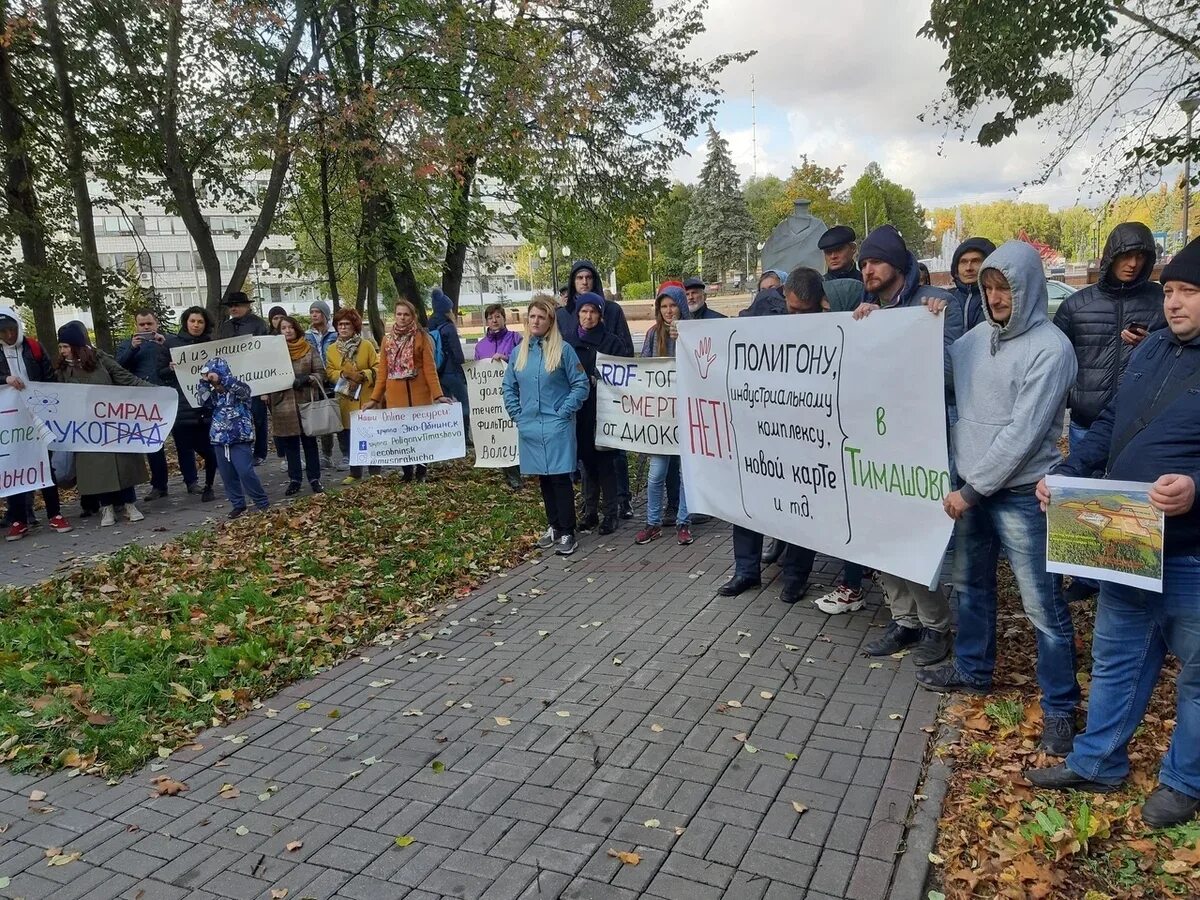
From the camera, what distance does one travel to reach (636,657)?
4996 mm

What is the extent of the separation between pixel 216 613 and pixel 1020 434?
5014mm

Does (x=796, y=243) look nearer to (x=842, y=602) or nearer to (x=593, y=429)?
(x=593, y=429)

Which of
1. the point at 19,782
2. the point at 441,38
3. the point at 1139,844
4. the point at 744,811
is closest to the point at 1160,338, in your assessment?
the point at 1139,844

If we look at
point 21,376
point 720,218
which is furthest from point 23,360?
point 720,218

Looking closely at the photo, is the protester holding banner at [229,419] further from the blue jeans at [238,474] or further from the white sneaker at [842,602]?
the white sneaker at [842,602]

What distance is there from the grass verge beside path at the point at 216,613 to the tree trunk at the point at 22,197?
5.81 meters

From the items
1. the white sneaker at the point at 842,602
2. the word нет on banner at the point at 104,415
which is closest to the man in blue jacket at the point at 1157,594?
the white sneaker at the point at 842,602

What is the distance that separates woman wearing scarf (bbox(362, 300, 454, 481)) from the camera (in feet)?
29.8

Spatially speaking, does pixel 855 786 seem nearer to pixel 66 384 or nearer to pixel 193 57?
pixel 66 384

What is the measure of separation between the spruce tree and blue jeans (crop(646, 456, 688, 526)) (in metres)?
69.7

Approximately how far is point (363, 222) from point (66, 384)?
673 centimetres

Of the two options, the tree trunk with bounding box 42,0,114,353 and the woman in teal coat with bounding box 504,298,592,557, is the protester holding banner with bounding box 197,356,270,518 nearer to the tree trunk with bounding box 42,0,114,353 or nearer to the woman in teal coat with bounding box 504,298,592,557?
the woman in teal coat with bounding box 504,298,592,557

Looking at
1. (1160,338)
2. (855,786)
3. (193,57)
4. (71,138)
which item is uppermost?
(193,57)

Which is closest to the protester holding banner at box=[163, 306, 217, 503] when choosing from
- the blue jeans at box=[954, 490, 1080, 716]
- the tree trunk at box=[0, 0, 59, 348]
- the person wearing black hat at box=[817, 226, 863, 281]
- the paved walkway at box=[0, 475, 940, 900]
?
the tree trunk at box=[0, 0, 59, 348]
